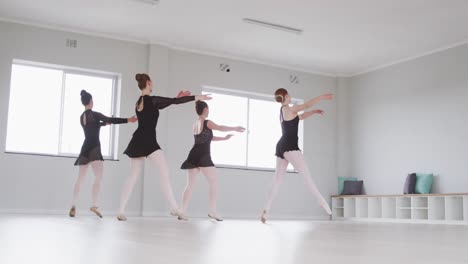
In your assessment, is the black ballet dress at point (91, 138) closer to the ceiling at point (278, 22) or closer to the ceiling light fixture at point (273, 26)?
the ceiling at point (278, 22)

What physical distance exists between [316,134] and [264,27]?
3.43 m

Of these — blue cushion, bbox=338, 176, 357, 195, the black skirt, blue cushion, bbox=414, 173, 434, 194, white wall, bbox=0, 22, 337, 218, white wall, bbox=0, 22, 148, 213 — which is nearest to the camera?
the black skirt

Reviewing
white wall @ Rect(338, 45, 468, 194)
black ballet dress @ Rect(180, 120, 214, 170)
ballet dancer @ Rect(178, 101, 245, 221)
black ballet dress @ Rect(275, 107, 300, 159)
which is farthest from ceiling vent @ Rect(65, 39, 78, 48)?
white wall @ Rect(338, 45, 468, 194)

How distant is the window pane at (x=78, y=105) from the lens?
9102 millimetres

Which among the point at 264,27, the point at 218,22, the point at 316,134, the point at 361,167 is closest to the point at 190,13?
the point at 218,22

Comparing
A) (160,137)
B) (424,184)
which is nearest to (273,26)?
(160,137)

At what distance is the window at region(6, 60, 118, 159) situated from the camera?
877cm

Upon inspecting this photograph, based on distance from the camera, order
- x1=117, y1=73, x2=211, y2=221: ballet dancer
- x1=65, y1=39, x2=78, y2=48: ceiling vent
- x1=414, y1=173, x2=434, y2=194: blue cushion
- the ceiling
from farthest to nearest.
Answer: x1=414, y1=173, x2=434, y2=194: blue cushion < x1=65, y1=39, x2=78, y2=48: ceiling vent < the ceiling < x1=117, y1=73, x2=211, y2=221: ballet dancer

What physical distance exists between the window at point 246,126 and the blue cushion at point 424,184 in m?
2.65

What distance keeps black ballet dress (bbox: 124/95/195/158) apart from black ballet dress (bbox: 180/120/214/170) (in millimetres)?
937

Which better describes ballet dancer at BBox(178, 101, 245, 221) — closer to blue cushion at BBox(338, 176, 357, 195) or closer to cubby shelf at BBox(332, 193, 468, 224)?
cubby shelf at BBox(332, 193, 468, 224)

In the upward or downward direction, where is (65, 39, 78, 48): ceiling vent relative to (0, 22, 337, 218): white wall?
upward

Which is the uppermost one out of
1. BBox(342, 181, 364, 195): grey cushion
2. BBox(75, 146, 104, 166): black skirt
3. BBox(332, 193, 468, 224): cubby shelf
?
BBox(75, 146, 104, 166): black skirt

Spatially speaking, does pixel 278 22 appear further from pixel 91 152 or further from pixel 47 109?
pixel 47 109
